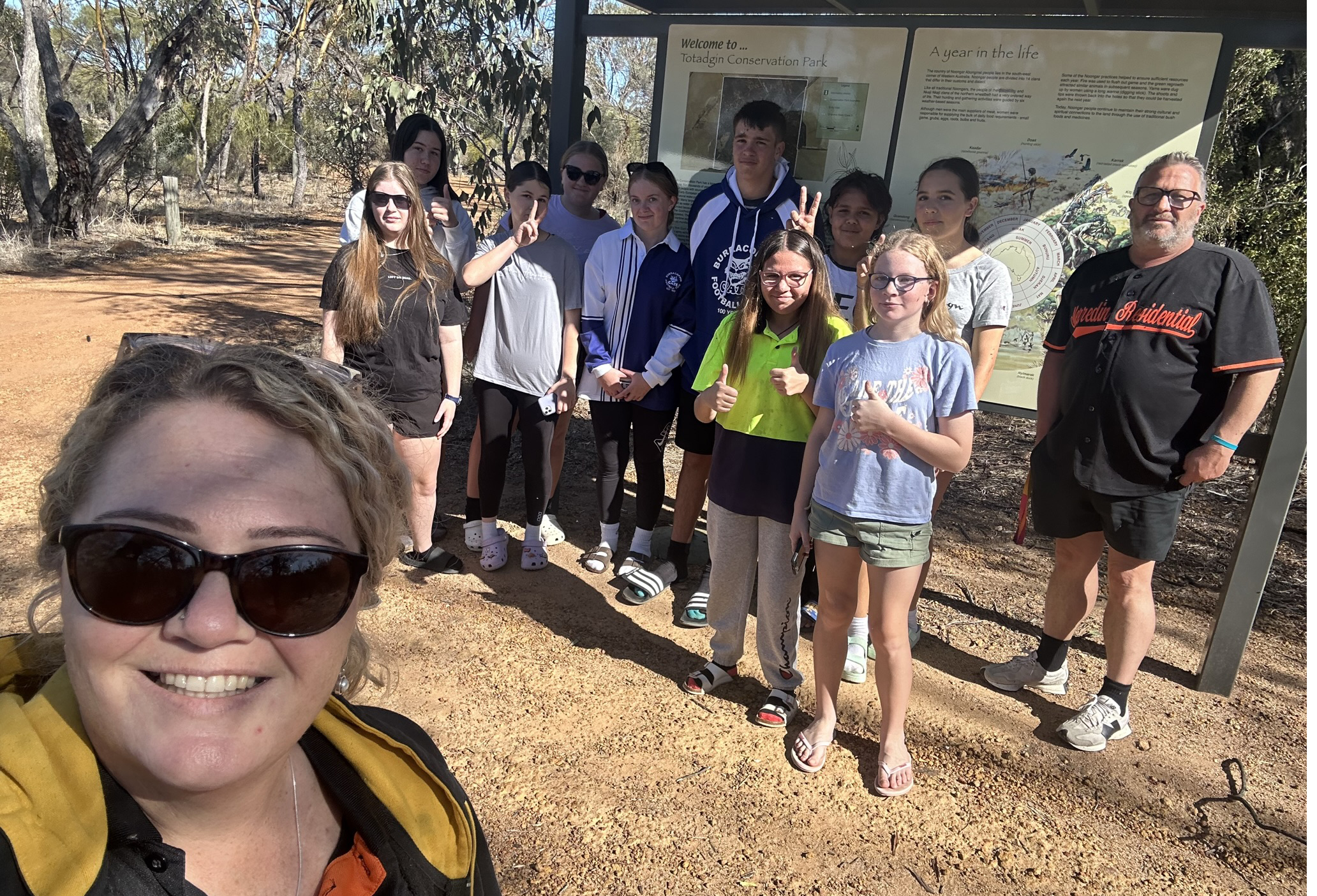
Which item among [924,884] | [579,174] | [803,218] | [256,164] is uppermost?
[256,164]

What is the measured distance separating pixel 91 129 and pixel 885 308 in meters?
28.2

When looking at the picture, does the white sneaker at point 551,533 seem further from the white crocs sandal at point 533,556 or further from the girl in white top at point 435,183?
the girl in white top at point 435,183

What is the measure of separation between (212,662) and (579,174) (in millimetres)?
3797

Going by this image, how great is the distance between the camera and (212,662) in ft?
3.52

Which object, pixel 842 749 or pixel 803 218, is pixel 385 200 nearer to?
pixel 803 218

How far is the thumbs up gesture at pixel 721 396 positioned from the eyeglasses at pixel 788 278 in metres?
0.38

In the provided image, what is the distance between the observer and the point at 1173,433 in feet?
9.95

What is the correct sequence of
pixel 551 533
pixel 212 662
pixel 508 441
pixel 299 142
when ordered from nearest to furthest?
pixel 212 662
pixel 508 441
pixel 551 533
pixel 299 142

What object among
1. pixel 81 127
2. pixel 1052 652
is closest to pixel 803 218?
pixel 1052 652

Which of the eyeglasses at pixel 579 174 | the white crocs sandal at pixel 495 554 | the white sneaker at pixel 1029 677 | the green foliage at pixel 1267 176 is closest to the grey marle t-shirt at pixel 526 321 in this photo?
the eyeglasses at pixel 579 174

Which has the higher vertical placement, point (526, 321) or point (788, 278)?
point (788, 278)

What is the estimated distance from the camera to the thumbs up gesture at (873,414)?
2.66 meters

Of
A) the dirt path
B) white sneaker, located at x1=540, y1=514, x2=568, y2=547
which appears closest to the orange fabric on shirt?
the dirt path

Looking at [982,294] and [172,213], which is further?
[172,213]
